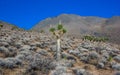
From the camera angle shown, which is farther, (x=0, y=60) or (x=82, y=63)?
(x=82, y=63)

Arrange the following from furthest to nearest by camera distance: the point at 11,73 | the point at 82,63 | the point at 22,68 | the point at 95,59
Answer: the point at 95,59 < the point at 82,63 < the point at 22,68 < the point at 11,73

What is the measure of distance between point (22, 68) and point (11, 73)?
3.85 feet

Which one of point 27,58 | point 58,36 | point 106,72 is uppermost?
point 58,36

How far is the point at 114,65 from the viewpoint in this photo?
1848 cm

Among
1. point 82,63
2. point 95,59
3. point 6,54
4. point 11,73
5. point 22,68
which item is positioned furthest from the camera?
point 95,59

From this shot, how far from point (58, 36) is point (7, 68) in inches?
300

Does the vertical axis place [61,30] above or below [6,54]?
above

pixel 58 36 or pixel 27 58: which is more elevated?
pixel 58 36

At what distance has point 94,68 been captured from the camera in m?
18.2

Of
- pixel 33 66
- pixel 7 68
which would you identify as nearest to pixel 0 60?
pixel 7 68

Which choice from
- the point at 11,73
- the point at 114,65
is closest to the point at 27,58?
the point at 11,73

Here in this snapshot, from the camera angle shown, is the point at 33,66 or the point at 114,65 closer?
the point at 33,66

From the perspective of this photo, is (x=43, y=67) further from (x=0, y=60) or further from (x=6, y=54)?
(x=6, y=54)

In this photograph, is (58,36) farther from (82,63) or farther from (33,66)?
(33,66)
